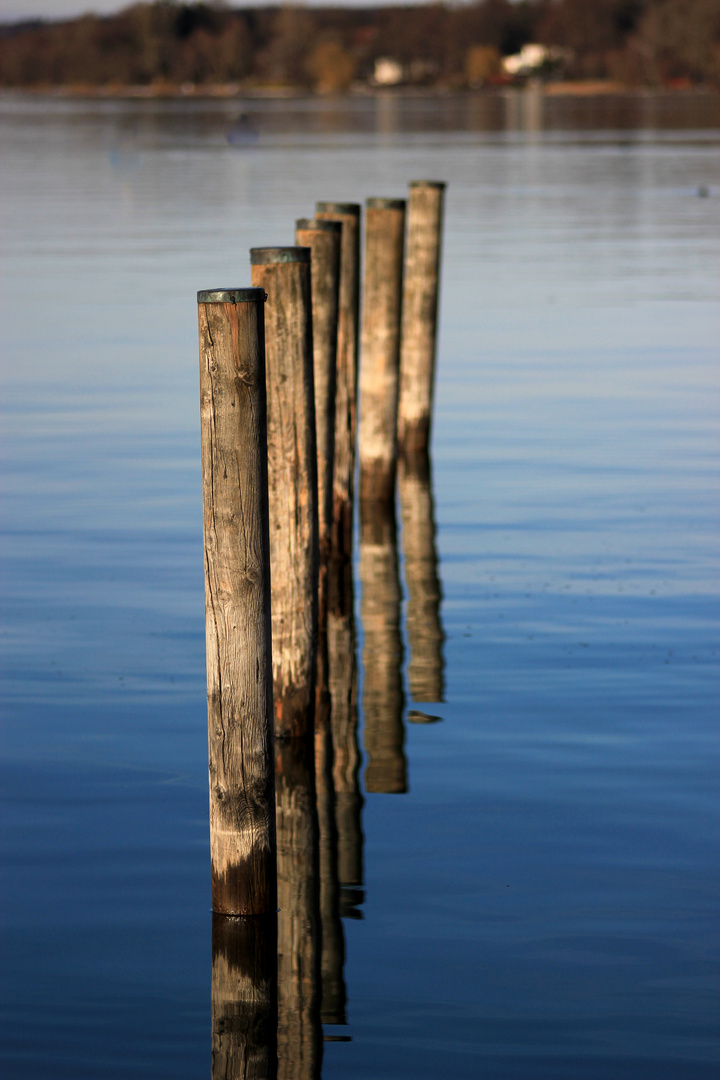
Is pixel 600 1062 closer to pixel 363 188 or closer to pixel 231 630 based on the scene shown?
pixel 231 630

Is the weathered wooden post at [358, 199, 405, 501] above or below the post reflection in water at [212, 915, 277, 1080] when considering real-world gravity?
above

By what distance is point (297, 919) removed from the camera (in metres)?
6.69

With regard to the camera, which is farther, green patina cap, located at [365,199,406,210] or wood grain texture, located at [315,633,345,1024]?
green patina cap, located at [365,199,406,210]

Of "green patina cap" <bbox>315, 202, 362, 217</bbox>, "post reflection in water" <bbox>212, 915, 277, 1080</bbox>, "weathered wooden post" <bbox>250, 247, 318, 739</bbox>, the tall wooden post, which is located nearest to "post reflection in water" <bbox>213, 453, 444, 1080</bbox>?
"post reflection in water" <bbox>212, 915, 277, 1080</bbox>

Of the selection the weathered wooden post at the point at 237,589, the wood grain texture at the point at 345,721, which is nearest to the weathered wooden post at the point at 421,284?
the wood grain texture at the point at 345,721

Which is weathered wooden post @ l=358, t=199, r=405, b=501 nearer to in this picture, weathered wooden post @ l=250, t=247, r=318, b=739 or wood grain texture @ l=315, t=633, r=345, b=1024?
wood grain texture @ l=315, t=633, r=345, b=1024

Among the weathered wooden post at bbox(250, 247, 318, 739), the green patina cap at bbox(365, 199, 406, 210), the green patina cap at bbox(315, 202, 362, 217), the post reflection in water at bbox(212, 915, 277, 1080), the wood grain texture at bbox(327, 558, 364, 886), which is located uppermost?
the green patina cap at bbox(365, 199, 406, 210)

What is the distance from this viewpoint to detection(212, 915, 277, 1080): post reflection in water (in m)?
5.72

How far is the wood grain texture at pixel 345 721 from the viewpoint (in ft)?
24.3

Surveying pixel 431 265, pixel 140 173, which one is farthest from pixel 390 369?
pixel 140 173

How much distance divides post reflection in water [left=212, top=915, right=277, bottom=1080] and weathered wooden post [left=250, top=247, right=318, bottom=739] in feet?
7.16

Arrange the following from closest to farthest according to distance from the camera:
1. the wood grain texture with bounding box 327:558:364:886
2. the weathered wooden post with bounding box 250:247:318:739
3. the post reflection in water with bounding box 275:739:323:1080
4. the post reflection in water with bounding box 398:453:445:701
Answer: the post reflection in water with bounding box 275:739:323:1080 < the wood grain texture with bounding box 327:558:364:886 < the weathered wooden post with bounding box 250:247:318:739 < the post reflection in water with bounding box 398:453:445:701

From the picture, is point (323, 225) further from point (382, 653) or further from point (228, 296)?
point (228, 296)

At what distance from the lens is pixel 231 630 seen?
20.3 ft
